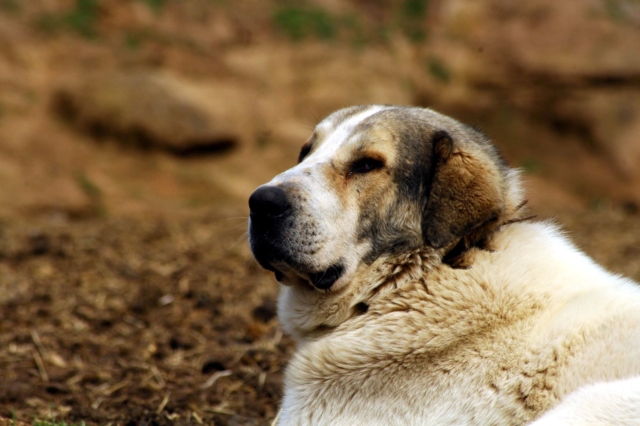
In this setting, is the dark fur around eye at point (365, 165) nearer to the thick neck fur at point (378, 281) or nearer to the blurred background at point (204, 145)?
the thick neck fur at point (378, 281)

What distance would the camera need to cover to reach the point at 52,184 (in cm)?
957

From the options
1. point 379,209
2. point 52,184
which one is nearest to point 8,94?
point 52,184

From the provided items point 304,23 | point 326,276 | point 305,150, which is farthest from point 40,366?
point 304,23

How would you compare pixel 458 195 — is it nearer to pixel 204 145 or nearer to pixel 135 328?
pixel 135 328

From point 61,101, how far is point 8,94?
2.41 feet

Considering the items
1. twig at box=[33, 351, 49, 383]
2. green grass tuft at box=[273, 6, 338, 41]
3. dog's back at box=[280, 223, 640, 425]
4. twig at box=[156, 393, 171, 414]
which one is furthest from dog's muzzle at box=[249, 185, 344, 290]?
green grass tuft at box=[273, 6, 338, 41]

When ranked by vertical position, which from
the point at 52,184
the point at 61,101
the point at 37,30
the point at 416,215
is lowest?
the point at 52,184

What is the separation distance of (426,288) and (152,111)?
26.8 ft

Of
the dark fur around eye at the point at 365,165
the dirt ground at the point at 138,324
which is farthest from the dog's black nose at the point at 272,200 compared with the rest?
the dirt ground at the point at 138,324

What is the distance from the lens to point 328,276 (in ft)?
10.7

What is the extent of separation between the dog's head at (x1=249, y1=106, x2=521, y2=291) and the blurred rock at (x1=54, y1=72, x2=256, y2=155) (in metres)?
7.52

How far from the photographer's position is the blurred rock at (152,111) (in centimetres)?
1042

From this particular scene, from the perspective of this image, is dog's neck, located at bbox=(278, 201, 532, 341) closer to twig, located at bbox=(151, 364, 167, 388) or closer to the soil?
the soil

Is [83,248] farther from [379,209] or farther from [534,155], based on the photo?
[534,155]
